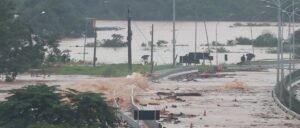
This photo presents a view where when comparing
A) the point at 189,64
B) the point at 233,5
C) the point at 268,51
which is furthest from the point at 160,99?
the point at 233,5

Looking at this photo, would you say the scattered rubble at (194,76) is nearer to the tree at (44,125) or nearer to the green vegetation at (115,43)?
the tree at (44,125)

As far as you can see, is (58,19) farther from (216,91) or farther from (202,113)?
(202,113)

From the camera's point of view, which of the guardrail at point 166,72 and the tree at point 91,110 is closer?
the tree at point 91,110

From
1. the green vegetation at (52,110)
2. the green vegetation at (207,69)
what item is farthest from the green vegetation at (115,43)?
the green vegetation at (52,110)

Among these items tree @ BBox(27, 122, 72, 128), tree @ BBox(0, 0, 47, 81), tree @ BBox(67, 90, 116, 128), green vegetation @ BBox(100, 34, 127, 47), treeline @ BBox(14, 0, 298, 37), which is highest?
treeline @ BBox(14, 0, 298, 37)

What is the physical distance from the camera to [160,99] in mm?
55031

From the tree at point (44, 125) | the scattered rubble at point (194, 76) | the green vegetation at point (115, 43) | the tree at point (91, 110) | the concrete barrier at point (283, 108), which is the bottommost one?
the concrete barrier at point (283, 108)

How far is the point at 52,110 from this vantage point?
3058 centimetres

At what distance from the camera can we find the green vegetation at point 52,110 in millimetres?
30531

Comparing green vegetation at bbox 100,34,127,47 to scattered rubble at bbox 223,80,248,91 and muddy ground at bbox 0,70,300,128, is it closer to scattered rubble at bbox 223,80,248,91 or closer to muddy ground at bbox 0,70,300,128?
muddy ground at bbox 0,70,300,128

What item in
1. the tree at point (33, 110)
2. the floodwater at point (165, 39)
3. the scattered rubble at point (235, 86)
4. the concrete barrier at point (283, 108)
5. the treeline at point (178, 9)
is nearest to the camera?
the tree at point (33, 110)

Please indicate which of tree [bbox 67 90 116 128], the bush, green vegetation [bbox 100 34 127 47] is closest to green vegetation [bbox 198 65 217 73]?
green vegetation [bbox 100 34 127 47]

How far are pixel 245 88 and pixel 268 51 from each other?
62390mm

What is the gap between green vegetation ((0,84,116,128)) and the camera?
100 feet
